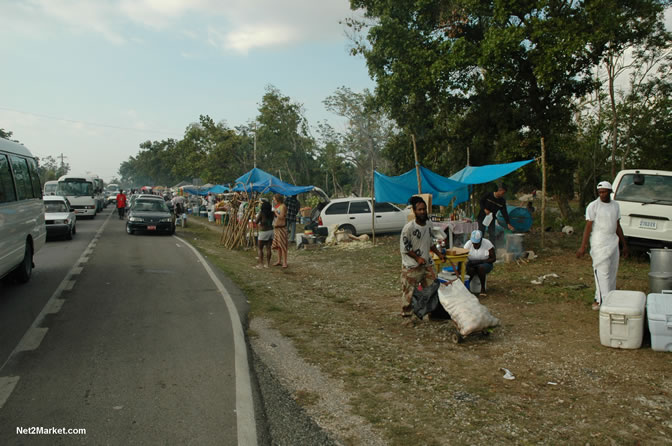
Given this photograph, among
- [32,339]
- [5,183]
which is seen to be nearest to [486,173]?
[5,183]

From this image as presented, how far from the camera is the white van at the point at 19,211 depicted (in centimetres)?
771

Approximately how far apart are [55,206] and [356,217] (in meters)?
11.3

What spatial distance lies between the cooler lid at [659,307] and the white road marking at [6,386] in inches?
258

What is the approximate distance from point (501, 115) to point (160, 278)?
13666 mm

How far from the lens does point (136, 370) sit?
16.4ft

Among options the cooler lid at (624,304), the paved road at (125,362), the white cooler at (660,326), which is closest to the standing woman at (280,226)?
the paved road at (125,362)

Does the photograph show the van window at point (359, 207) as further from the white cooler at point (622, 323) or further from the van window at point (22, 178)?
the white cooler at point (622, 323)

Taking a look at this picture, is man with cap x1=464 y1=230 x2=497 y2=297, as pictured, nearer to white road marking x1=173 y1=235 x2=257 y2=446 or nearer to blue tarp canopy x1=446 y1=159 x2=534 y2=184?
white road marking x1=173 y1=235 x2=257 y2=446

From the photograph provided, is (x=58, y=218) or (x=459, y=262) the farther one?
(x=58, y=218)

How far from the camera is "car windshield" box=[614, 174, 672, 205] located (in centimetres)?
1036

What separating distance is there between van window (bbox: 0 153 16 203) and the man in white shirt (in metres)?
6.15

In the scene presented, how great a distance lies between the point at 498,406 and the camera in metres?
4.39

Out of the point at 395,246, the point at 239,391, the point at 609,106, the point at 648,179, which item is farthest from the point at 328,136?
the point at 239,391

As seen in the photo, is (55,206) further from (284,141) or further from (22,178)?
(284,141)
